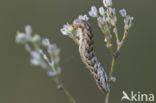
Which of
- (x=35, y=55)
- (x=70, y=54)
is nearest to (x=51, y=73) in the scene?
(x=35, y=55)

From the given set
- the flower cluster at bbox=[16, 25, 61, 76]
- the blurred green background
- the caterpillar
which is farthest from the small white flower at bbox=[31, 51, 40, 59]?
the blurred green background

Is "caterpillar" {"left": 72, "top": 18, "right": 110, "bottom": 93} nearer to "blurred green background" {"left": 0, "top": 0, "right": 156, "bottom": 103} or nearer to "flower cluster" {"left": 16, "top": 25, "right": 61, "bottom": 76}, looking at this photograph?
"flower cluster" {"left": 16, "top": 25, "right": 61, "bottom": 76}

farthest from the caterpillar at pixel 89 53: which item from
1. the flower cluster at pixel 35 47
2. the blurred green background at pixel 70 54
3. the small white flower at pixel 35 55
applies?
the blurred green background at pixel 70 54

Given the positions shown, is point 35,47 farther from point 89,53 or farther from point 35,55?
point 89,53

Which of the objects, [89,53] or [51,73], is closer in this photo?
[51,73]

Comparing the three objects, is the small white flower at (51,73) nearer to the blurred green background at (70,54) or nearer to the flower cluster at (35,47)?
the flower cluster at (35,47)

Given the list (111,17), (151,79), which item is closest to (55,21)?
(151,79)

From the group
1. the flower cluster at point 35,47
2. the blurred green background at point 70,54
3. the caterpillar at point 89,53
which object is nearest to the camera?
the flower cluster at point 35,47
